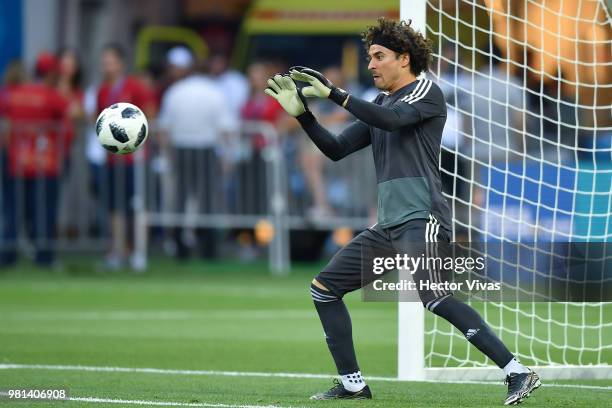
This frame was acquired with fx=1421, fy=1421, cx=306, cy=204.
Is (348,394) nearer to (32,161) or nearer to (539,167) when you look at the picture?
(539,167)

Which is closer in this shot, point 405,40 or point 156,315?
point 405,40

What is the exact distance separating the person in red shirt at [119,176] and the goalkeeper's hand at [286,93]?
9.69 meters

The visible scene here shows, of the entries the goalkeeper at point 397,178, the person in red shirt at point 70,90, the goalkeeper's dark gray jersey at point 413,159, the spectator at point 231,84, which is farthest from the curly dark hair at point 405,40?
the spectator at point 231,84

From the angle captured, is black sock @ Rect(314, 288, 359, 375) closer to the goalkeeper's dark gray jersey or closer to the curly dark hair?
the goalkeeper's dark gray jersey

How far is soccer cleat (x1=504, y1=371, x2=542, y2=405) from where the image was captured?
25.9 feet

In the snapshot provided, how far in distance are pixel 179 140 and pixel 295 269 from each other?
7.55 feet

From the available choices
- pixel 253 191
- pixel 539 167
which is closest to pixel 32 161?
pixel 253 191

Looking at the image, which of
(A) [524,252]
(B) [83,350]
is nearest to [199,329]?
(B) [83,350]

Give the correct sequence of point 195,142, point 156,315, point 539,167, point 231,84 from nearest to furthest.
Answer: point 539,167 < point 156,315 < point 195,142 < point 231,84

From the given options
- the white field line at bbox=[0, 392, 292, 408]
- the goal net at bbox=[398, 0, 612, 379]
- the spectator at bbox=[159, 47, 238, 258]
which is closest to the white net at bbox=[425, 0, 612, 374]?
the goal net at bbox=[398, 0, 612, 379]

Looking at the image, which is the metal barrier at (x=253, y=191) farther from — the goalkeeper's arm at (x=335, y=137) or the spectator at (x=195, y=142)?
the goalkeeper's arm at (x=335, y=137)

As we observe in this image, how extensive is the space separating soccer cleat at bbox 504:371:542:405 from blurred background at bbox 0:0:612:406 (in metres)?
0.22

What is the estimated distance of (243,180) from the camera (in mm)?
18719

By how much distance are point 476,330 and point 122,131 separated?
281 centimetres
